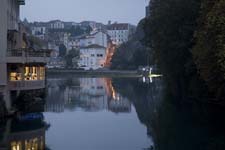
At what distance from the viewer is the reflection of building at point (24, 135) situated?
27.0 m

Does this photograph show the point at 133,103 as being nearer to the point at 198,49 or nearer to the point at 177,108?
the point at 177,108

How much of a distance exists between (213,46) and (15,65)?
14.4 m

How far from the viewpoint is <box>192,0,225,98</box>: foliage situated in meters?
28.4

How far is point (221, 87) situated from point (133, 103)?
837 inches

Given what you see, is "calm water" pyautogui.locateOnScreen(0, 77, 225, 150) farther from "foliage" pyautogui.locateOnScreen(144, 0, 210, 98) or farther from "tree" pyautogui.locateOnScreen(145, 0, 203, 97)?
"tree" pyautogui.locateOnScreen(145, 0, 203, 97)

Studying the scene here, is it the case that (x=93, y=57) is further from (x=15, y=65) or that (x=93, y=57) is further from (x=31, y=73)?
(x=15, y=65)

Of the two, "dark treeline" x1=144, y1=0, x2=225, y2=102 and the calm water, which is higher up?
"dark treeline" x1=144, y1=0, x2=225, y2=102

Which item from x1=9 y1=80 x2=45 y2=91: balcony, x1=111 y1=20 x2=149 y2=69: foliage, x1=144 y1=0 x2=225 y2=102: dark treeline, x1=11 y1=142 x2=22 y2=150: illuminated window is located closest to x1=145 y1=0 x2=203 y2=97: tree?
x1=144 y1=0 x2=225 y2=102: dark treeline

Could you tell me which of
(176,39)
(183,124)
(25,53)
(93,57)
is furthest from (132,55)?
(183,124)

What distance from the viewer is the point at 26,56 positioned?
3928cm

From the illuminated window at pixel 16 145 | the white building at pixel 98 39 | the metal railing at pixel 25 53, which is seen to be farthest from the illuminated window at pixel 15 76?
the white building at pixel 98 39

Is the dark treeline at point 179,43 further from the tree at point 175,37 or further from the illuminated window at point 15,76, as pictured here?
the illuminated window at point 15,76

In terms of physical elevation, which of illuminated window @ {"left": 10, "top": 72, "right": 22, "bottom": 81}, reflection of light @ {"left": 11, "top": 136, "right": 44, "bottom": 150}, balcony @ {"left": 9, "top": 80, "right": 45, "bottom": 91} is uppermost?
illuminated window @ {"left": 10, "top": 72, "right": 22, "bottom": 81}

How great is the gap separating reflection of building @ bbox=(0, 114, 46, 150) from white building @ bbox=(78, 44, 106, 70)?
129 m
